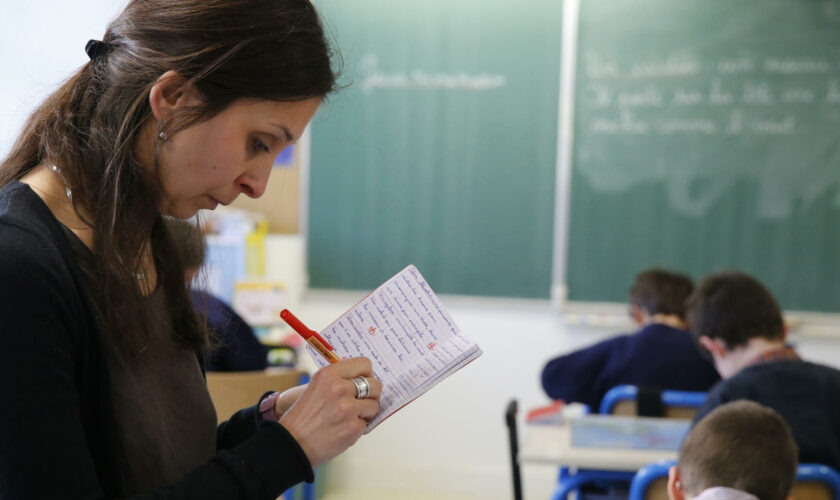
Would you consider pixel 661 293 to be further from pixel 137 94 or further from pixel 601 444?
pixel 137 94

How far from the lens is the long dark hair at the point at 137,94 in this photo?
2.90ft

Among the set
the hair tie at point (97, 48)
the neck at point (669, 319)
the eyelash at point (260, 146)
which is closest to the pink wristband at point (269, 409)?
the eyelash at point (260, 146)

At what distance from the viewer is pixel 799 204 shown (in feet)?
12.6

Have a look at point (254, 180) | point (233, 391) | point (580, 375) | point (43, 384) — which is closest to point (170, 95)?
point (254, 180)

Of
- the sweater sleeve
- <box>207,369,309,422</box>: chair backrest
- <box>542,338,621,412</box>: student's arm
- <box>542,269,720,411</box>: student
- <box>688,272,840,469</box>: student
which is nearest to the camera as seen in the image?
the sweater sleeve

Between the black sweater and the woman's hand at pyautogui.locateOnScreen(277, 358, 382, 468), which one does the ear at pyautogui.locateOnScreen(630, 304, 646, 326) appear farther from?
the black sweater

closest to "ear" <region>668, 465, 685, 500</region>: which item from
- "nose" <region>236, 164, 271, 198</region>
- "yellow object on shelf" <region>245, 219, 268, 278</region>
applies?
"nose" <region>236, 164, 271, 198</region>

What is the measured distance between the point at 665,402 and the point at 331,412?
1974 millimetres

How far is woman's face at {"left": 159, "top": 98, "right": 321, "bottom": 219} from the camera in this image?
2.98 ft

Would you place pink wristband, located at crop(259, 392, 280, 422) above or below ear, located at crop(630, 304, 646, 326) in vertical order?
above

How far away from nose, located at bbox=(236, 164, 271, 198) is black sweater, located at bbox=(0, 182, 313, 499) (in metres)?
0.21

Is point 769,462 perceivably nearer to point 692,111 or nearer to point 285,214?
point 692,111

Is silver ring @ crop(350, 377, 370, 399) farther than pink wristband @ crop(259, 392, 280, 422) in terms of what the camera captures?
No

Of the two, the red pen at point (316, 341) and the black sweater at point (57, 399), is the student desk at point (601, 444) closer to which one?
the red pen at point (316, 341)
